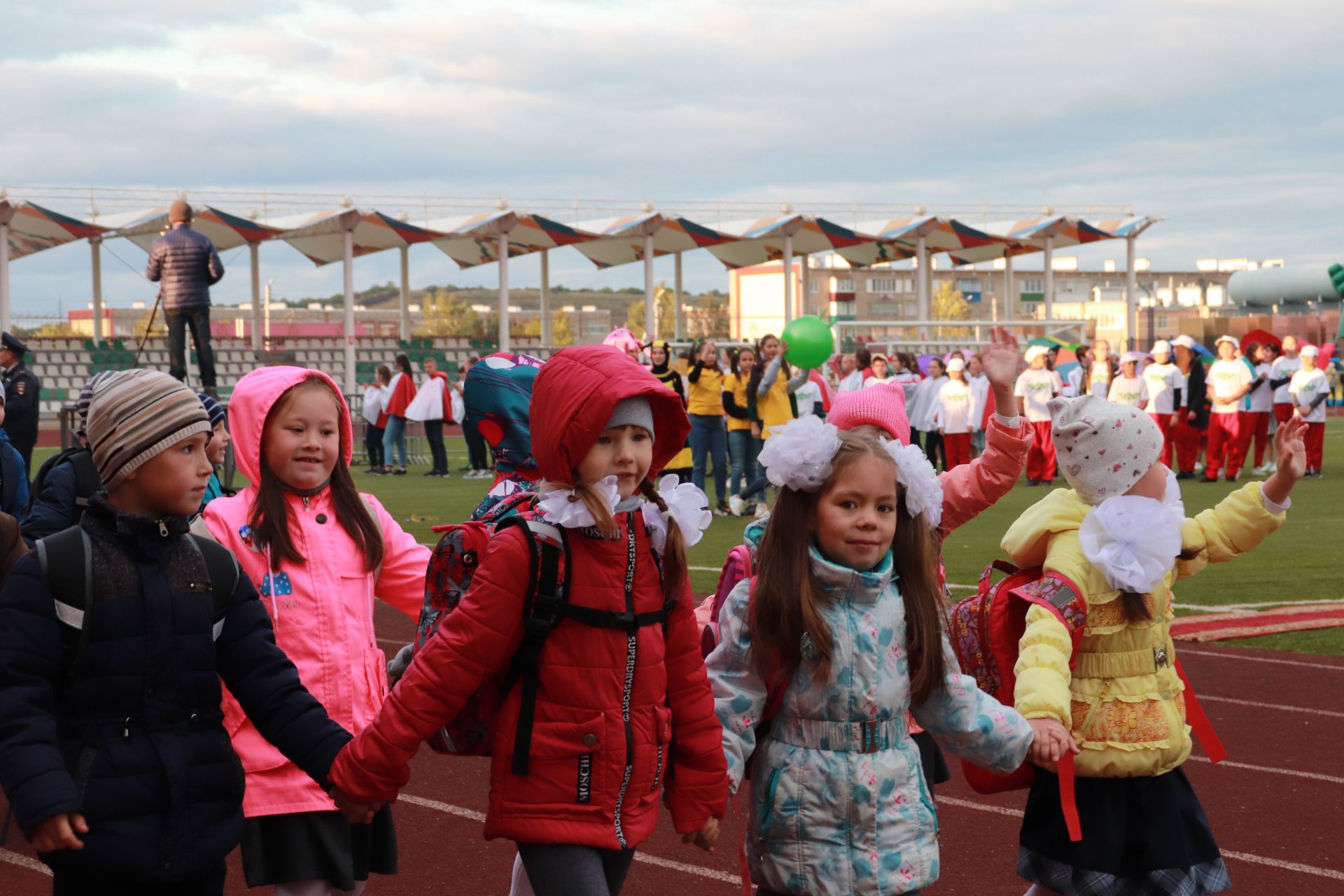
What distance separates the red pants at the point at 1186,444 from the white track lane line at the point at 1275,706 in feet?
46.2

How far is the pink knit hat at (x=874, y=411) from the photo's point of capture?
4.44 m

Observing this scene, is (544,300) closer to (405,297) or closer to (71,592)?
(405,297)

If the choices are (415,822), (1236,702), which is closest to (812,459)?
(415,822)

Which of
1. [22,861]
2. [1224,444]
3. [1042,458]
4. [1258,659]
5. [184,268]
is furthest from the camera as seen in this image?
[1042,458]

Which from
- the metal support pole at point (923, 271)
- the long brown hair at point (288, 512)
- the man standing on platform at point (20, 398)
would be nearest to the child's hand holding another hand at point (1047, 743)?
the long brown hair at point (288, 512)

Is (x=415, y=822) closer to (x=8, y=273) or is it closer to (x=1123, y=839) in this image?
(x=1123, y=839)

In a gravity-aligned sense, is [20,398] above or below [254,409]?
below

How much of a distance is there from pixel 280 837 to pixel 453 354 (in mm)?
51464

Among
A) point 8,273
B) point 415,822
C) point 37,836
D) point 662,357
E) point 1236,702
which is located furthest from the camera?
point 8,273

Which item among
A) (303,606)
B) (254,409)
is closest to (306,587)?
(303,606)

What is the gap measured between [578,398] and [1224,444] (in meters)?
19.2

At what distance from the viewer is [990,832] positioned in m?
5.48

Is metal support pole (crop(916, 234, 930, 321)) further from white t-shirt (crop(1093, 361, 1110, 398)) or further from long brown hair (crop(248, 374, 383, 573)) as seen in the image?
long brown hair (crop(248, 374, 383, 573))

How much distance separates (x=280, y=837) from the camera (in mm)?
3654
